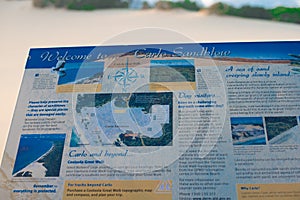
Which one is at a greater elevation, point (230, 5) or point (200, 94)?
point (230, 5)

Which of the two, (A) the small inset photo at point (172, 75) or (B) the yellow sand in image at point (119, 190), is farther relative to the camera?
(A) the small inset photo at point (172, 75)

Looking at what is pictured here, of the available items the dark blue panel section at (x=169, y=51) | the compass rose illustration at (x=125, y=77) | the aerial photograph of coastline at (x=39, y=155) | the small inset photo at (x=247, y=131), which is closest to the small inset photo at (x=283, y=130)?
the small inset photo at (x=247, y=131)

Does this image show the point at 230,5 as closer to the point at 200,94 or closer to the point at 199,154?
the point at 200,94

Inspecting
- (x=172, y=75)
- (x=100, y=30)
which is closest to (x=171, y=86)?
(x=172, y=75)

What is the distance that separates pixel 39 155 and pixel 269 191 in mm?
536

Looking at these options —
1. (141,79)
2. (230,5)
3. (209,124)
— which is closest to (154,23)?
(230,5)

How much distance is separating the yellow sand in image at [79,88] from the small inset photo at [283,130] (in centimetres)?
44

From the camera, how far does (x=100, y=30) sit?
1.21m

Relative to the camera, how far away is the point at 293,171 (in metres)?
0.72

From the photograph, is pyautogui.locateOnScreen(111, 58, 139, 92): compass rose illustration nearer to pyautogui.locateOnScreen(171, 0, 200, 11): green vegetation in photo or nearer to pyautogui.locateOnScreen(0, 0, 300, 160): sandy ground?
pyautogui.locateOnScreen(0, 0, 300, 160): sandy ground

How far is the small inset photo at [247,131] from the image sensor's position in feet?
2.49

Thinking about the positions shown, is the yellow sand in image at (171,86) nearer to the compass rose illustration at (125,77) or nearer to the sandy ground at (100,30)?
the compass rose illustration at (125,77)

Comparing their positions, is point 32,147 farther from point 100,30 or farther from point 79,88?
point 100,30

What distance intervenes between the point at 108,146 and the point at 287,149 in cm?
42
